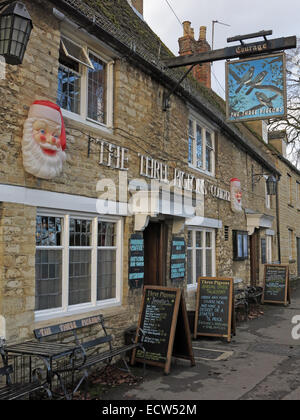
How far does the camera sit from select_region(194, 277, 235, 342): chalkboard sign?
856 centimetres

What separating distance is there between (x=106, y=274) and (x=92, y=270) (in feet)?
1.67

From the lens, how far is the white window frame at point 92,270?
5.98 meters

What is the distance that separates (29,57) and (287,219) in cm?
1856

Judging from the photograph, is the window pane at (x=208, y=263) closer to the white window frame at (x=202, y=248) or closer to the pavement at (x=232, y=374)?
the white window frame at (x=202, y=248)

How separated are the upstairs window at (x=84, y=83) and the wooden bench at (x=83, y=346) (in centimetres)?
320

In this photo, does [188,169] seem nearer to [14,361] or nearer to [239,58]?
[239,58]

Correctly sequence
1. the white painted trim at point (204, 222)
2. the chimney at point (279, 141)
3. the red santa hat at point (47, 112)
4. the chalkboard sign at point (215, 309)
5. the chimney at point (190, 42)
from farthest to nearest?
1. the chimney at point (279, 141)
2. the chimney at point (190, 42)
3. the white painted trim at point (204, 222)
4. the chalkboard sign at point (215, 309)
5. the red santa hat at point (47, 112)

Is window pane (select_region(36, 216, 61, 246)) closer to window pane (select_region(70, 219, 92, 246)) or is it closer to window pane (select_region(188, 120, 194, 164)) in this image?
window pane (select_region(70, 219, 92, 246))

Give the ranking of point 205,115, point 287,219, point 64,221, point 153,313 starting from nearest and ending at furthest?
point 64,221 → point 153,313 → point 205,115 → point 287,219

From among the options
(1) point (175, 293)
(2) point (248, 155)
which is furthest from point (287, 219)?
(1) point (175, 293)

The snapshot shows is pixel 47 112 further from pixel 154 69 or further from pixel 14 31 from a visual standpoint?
pixel 154 69

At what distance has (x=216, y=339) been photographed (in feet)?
28.6

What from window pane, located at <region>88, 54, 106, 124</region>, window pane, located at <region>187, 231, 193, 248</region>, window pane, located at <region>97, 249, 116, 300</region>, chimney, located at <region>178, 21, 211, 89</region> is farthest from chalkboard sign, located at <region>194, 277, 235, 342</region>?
chimney, located at <region>178, 21, 211, 89</region>

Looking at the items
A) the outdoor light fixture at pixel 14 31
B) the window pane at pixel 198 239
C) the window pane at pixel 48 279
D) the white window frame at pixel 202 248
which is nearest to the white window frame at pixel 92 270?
the window pane at pixel 48 279
